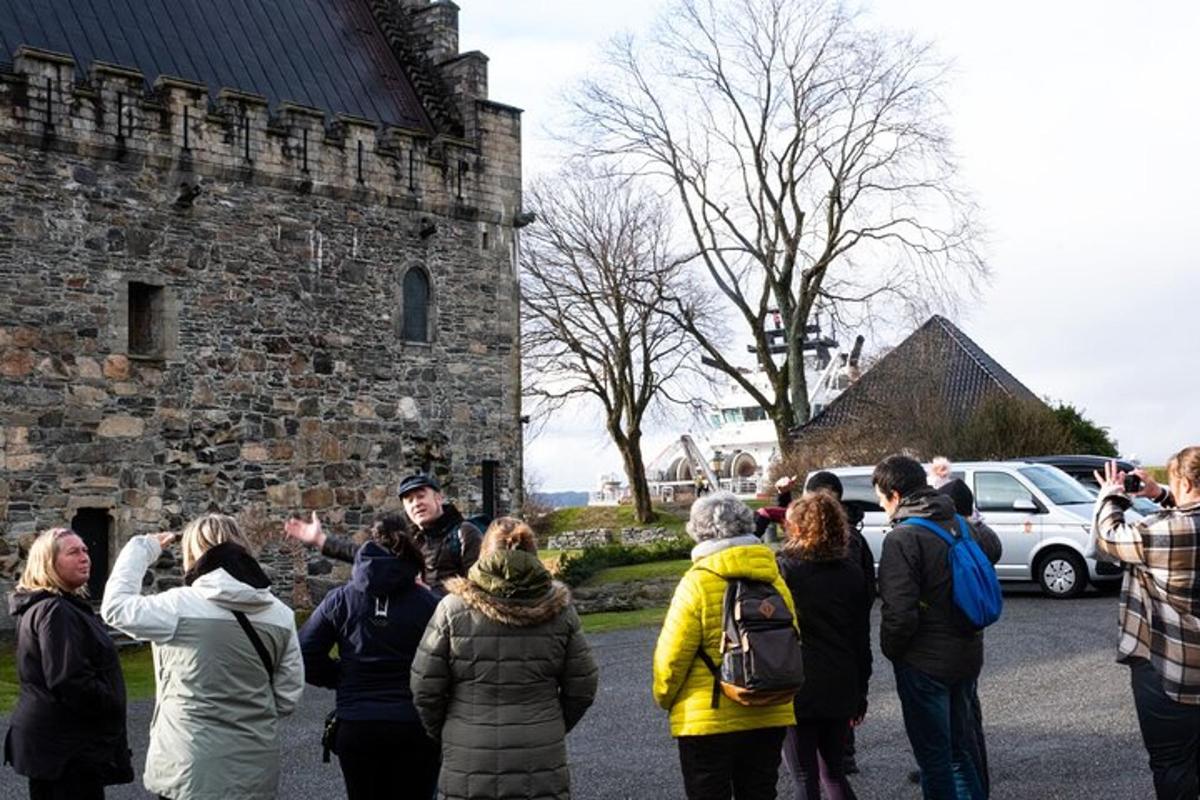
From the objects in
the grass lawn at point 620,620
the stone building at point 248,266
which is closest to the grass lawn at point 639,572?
the stone building at point 248,266

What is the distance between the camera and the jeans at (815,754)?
7090mm

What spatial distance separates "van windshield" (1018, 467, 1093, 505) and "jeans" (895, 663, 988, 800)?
1197 cm

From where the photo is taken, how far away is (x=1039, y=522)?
18.3 meters

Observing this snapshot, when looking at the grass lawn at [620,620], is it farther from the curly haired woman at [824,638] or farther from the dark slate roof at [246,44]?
Answer: the curly haired woman at [824,638]

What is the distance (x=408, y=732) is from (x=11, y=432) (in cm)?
1350

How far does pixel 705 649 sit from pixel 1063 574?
13335mm

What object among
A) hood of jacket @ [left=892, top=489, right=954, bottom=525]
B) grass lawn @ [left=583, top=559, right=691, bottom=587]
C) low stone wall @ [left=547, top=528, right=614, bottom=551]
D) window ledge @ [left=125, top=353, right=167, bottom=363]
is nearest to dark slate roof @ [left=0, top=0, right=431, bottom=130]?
window ledge @ [left=125, top=353, right=167, bottom=363]

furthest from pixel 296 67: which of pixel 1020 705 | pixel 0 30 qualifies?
pixel 1020 705

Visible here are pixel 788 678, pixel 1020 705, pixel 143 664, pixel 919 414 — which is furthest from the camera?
pixel 919 414

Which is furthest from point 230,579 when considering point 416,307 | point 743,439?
point 743,439

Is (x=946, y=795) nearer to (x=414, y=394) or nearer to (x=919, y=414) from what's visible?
(x=414, y=394)

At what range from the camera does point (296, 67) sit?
22.7 m

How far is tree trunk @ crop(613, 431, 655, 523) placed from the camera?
4478 centimetres

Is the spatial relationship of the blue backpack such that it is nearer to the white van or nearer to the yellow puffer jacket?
the yellow puffer jacket
